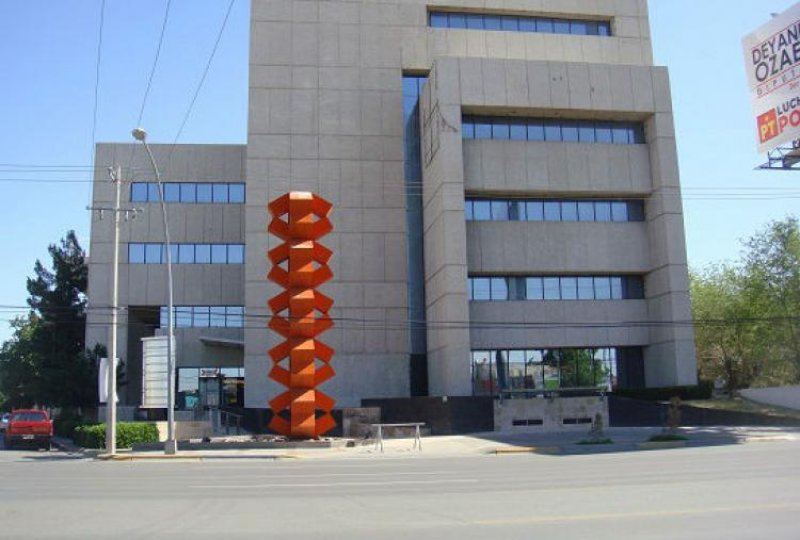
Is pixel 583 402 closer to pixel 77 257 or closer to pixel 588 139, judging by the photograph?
pixel 588 139

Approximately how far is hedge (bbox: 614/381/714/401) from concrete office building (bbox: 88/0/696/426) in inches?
46.9

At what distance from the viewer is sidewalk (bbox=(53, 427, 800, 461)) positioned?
26891 millimetres

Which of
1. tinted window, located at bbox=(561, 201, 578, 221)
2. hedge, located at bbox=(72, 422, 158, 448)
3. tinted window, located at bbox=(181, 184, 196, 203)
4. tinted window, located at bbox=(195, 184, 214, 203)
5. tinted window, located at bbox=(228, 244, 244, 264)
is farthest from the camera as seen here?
tinted window, located at bbox=(195, 184, 214, 203)

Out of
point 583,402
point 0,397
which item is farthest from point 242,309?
point 0,397

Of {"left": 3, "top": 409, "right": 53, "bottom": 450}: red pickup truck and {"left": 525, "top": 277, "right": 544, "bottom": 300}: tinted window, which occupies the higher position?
{"left": 525, "top": 277, "right": 544, "bottom": 300}: tinted window

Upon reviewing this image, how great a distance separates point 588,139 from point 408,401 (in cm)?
1864

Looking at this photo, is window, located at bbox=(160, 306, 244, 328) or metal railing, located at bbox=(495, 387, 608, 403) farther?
window, located at bbox=(160, 306, 244, 328)

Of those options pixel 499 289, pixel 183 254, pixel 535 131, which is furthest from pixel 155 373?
pixel 535 131

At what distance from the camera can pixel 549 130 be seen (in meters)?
44.8

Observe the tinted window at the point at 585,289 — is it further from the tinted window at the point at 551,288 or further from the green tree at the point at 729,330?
the green tree at the point at 729,330

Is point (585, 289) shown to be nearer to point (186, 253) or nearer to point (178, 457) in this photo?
point (186, 253)

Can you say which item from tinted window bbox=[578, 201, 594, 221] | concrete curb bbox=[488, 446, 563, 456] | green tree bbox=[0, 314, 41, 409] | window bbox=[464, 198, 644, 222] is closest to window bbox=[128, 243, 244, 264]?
green tree bbox=[0, 314, 41, 409]

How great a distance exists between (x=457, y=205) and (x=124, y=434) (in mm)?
19852

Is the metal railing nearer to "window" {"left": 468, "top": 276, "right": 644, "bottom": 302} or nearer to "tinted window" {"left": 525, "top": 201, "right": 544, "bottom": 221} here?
"window" {"left": 468, "top": 276, "right": 644, "bottom": 302}
